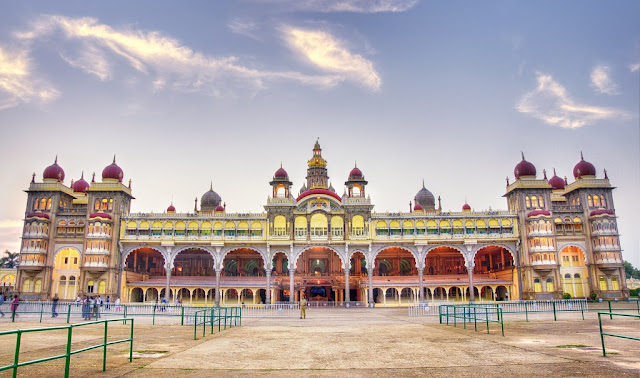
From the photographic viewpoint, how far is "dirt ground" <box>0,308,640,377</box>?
38.1 feet

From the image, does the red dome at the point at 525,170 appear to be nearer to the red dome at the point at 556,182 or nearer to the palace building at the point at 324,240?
the palace building at the point at 324,240

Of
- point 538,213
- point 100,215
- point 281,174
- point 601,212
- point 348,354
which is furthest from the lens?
point 281,174

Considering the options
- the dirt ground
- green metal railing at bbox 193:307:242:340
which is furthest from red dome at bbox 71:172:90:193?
the dirt ground

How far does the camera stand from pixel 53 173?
61.3 meters

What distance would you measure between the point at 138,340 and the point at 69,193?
51.6 m

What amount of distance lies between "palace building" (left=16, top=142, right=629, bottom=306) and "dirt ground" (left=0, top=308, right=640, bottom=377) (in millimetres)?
36920

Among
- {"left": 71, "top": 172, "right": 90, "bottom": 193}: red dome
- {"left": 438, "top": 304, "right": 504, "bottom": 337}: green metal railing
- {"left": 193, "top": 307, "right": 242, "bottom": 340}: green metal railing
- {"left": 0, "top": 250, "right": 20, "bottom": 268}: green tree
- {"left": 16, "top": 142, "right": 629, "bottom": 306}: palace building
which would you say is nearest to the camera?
{"left": 193, "top": 307, "right": 242, "bottom": 340}: green metal railing

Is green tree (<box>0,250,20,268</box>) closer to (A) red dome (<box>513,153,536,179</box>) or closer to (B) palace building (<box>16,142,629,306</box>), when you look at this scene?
(B) palace building (<box>16,142,629,306</box>)

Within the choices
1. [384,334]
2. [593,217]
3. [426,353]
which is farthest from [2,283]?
[593,217]

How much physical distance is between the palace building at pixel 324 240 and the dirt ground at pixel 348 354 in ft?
121

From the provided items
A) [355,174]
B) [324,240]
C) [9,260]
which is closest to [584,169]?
[355,174]

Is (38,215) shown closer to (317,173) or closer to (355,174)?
(317,173)

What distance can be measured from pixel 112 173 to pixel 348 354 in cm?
5493

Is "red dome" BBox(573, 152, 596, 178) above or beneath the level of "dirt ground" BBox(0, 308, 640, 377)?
above
